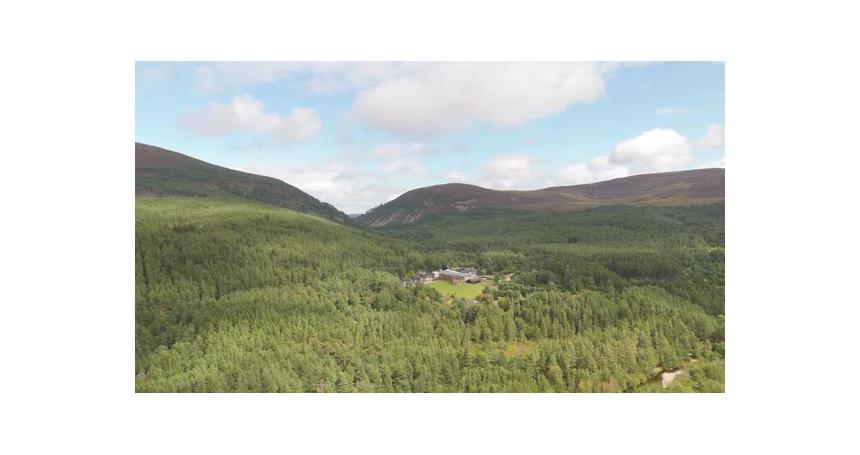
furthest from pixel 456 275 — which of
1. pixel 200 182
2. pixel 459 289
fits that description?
pixel 200 182

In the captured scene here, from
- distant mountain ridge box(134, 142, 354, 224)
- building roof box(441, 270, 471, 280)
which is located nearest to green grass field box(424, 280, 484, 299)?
building roof box(441, 270, 471, 280)

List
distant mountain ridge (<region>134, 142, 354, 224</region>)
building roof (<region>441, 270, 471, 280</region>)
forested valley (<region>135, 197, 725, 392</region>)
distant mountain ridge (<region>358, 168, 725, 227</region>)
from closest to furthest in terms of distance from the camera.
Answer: forested valley (<region>135, 197, 725, 392</region>)
building roof (<region>441, 270, 471, 280</region>)
distant mountain ridge (<region>134, 142, 354, 224</region>)
distant mountain ridge (<region>358, 168, 725, 227</region>)

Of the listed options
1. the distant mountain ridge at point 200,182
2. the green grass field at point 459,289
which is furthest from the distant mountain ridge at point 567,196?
the green grass field at point 459,289

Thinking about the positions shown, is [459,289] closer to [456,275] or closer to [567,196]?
[456,275]

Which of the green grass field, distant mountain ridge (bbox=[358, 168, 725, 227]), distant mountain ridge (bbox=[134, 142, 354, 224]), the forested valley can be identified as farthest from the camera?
distant mountain ridge (bbox=[358, 168, 725, 227])

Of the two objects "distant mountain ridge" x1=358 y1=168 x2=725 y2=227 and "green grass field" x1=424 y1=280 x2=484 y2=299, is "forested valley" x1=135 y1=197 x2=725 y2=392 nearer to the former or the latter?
"green grass field" x1=424 y1=280 x2=484 y2=299

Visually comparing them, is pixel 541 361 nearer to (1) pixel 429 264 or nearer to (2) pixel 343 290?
(2) pixel 343 290

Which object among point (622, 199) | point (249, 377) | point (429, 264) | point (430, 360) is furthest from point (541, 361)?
point (622, 199)
